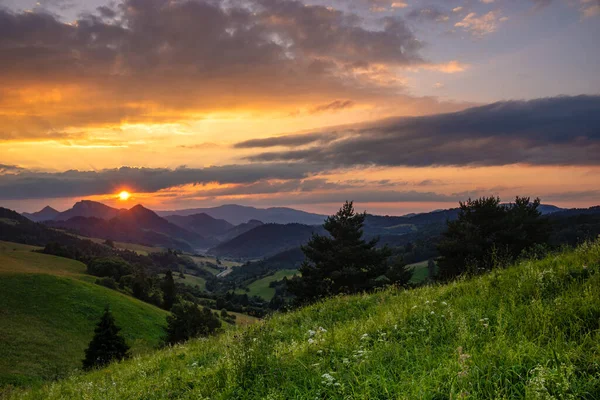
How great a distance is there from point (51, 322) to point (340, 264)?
177ft

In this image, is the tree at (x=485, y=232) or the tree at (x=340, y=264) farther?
the tree at (x=485, y=232)

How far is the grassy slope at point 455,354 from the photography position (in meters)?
4.43

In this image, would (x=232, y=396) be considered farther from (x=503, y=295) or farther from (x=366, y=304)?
(x=366, y=304)

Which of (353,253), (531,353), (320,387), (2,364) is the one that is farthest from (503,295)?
(2,364)

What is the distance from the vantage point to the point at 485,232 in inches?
1918

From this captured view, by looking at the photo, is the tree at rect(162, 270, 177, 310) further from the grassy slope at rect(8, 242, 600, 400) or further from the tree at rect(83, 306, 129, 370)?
the grassy slope at rect(8, 242, 600, 400)

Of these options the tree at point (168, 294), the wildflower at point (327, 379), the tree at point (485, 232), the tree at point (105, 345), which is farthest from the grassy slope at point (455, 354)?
the tree at point (168, 294)

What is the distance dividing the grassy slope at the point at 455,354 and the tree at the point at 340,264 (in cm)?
3248

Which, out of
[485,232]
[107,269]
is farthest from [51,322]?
[485,232]

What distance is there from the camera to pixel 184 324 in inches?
2189

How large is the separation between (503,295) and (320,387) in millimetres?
4664

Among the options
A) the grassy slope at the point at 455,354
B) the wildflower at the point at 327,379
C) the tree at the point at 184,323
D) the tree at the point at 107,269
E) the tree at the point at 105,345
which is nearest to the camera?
the grassy slope at the point at 455,354

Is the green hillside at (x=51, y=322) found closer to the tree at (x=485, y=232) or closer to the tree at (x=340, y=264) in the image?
the tree at (x=340, y=264)

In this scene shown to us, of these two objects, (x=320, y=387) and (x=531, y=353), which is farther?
(x=320, y=387)
